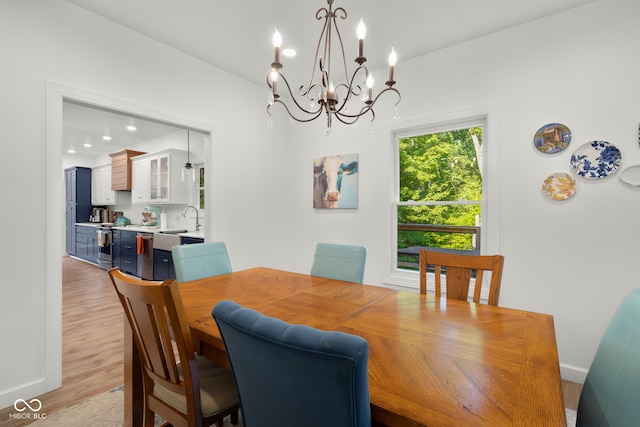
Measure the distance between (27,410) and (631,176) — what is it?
4.20 m

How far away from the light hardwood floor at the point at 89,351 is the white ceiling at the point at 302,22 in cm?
272

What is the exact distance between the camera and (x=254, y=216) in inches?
140

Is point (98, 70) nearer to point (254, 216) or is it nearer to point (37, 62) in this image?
point (37, 62)

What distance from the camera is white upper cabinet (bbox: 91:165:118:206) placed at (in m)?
6.65

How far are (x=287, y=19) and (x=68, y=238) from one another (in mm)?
8264

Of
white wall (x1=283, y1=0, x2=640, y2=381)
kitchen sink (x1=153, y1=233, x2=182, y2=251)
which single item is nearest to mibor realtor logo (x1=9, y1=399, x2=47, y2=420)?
kitchen sink (x1=153, y1=233, x2=182, y2=251)

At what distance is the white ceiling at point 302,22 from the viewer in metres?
2.18

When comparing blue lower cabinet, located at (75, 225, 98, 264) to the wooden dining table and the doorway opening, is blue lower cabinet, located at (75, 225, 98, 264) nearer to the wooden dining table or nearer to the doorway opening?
the doorway opening

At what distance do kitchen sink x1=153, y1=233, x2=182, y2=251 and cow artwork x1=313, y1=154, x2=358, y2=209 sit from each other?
201 centimetres

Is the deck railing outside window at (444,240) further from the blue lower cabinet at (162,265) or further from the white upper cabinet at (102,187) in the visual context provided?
the white upper cabinet at (102,187)

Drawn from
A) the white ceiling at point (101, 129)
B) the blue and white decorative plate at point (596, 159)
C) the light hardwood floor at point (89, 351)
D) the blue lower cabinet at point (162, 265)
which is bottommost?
the light hardwood floor at point (89, 351)

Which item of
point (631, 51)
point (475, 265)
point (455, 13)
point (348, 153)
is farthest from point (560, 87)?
point (348, 153)

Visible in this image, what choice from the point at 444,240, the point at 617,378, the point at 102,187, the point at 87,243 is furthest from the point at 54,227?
the point at 102,187

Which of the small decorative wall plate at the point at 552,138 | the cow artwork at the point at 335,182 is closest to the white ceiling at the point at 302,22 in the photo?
the small decorative wall plate at the point at 552,138
